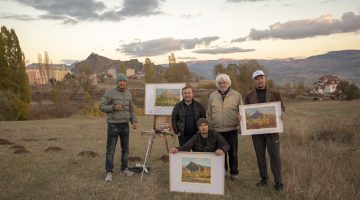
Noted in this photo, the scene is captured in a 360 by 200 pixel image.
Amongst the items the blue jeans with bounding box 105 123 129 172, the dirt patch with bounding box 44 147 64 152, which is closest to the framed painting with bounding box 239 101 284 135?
the blue jeans with bounding box 105 123 129 172

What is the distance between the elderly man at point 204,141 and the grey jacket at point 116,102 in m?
1.74

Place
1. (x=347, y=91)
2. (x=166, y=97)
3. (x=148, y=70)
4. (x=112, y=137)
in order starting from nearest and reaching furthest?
(x=112, y=137), (x=166, y=97), (x=347, y=91), (x=148, y=70)

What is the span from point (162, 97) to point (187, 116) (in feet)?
4.95

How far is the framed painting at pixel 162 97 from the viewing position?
941cm

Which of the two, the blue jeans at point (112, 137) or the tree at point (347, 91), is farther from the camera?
the tree at point (347, 91)

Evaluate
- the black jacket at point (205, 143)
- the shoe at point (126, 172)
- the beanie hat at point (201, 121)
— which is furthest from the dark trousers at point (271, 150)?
the shoe at point (126, 172)

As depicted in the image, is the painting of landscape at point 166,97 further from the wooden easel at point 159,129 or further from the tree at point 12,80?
the tree at point 12,80

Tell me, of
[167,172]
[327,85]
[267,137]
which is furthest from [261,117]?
[327,85]

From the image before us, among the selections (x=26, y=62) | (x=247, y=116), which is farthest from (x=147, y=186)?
(x=26, y=62)

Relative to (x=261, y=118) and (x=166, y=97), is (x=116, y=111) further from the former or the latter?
(x=261, y=118)

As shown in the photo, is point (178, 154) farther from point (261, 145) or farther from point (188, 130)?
point (261, 145)

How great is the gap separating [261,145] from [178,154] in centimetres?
179

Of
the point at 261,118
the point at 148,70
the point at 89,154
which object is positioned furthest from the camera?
the point at 148,70

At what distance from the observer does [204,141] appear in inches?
309
